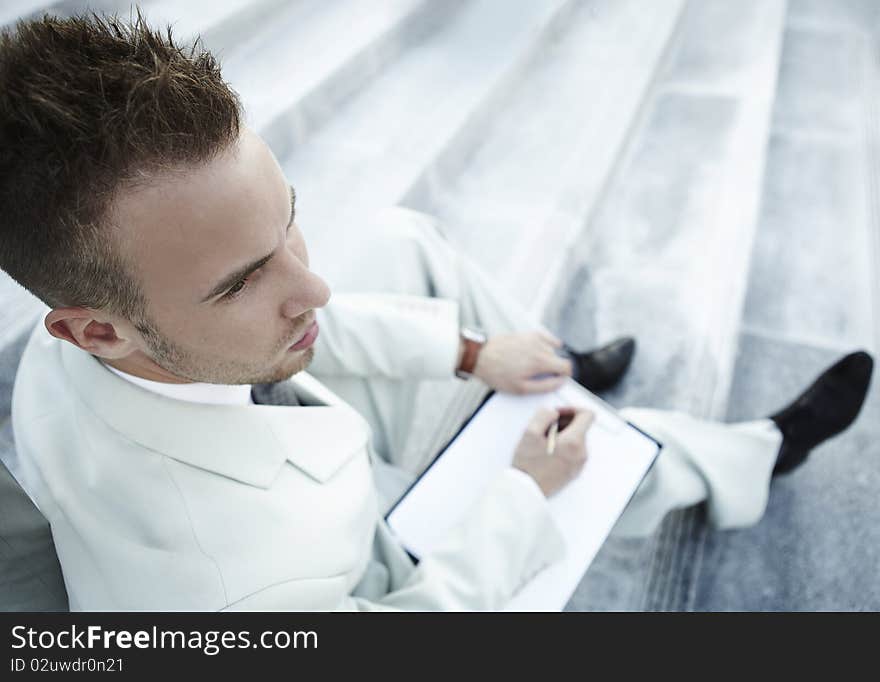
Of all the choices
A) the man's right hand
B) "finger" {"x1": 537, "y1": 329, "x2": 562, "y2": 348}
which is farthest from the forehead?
"finger" {"x1": 537, "y1": 329, "x2": 562, "y2": 348}

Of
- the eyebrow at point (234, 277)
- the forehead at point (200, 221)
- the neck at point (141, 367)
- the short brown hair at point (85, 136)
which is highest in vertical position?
the short brown hair at point (85, 136)

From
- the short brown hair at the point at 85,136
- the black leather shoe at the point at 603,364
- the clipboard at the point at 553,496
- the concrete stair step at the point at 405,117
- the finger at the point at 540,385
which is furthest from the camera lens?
the concrete stair step at the point at 405,117

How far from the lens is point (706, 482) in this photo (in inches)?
54.3

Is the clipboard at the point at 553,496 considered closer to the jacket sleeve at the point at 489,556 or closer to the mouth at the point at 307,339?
the jacket sleeve at the point at 489,556

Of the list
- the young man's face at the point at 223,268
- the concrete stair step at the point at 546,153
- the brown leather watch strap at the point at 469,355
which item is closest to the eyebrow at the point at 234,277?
the young man's face at the point at 223,268

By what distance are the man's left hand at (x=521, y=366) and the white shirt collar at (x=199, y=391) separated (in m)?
0.53

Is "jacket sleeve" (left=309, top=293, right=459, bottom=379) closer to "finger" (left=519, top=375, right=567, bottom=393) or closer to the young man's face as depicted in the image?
"finger" (left=519, top=375, right=567, bottom=393)

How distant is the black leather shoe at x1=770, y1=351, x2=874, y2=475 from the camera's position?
1.54 meters

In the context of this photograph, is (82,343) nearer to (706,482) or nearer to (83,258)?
(83,258)

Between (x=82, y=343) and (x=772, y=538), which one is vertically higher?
(x=82, y=343)

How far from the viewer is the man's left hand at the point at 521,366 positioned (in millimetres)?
1242

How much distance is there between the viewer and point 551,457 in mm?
1090
